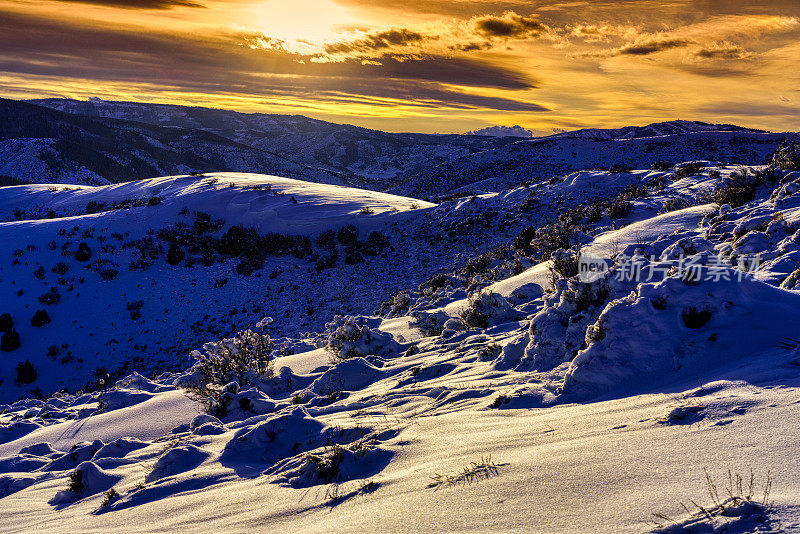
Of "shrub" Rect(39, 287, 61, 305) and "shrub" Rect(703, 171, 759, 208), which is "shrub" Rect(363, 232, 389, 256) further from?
"shrub" Rect(703, 171, 759, 208)

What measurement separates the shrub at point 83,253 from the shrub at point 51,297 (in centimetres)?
286

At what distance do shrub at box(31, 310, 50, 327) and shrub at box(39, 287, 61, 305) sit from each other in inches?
35.3

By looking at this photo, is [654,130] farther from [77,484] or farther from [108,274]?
[77,484]

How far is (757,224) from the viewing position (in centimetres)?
802


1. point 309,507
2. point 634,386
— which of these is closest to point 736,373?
point 634,386

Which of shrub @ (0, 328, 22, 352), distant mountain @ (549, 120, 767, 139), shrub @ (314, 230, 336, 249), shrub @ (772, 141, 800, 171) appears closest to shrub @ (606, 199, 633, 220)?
shrub @ (772, 141, 800, 171)

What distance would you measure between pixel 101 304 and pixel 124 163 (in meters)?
99.3

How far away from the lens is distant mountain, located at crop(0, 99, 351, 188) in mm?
80750

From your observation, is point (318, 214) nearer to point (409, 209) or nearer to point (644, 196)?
point (409, 209)

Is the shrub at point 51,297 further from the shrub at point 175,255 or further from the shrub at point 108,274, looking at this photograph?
the shrub at point 175,255

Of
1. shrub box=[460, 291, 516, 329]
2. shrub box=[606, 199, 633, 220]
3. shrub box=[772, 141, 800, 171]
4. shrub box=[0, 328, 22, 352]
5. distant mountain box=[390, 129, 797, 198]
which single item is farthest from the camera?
distant mountain box=[390, 129, 797, 198]

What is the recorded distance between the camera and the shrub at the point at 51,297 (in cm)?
1755

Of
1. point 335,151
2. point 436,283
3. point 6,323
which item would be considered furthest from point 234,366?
point 335,151

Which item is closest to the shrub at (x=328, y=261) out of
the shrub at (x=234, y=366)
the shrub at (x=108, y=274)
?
the shrub at (x=108, y=274)
